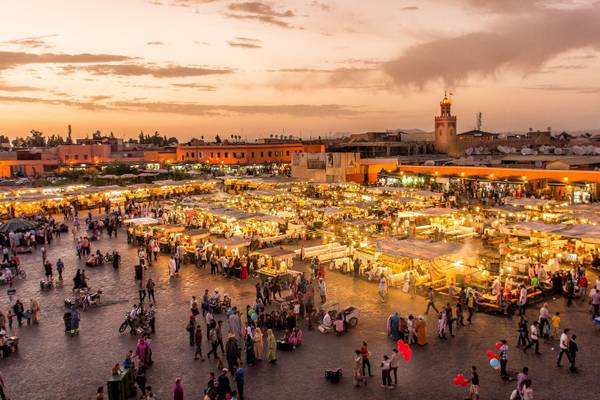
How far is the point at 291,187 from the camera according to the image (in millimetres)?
37469

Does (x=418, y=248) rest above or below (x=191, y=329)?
above

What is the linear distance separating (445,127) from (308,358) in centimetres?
6124

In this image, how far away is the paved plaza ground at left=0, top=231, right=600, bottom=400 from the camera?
939 centimetres

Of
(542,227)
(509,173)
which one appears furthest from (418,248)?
(509,173)

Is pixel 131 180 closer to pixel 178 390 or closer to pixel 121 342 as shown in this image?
pixel 121 342

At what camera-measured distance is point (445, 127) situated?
67.6m

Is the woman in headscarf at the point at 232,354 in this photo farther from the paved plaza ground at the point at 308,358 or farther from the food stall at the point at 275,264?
the food stall at the point at 275,264

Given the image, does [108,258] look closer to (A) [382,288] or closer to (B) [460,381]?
(A) [382,288]

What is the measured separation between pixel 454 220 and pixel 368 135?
2629 inches

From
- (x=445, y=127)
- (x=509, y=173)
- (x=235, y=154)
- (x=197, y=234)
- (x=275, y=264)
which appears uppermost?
(x=445, y=127)

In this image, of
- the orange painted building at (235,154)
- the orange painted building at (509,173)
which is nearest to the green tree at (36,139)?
the orange painted building at (235,154)

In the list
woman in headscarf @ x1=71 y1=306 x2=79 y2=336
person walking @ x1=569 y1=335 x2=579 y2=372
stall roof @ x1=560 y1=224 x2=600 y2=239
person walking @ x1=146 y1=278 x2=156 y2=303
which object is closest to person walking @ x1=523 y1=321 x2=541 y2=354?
person walking @ x1=569 y1=335 x2=579 y2=372

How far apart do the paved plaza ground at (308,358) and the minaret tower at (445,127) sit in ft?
184

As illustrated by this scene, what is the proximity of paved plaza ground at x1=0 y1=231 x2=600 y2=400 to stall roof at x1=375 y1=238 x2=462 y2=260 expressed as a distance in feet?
4.35
